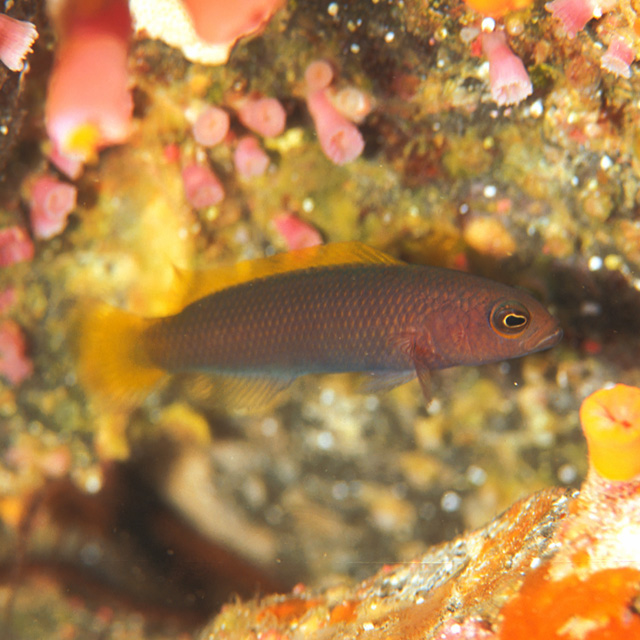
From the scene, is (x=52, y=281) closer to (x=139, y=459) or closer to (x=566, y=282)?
(x=139, y=459)

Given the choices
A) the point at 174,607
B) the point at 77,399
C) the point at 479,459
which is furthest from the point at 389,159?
the point at 174,607

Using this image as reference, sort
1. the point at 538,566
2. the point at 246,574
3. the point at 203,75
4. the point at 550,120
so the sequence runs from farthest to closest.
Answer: the point at 246,574
the point at 203,75
the point at 550,120
the point at 538,566

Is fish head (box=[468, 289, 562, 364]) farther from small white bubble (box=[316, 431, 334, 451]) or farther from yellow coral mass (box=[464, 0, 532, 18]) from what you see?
small white bubble (box=[316, 431, 334, 451])

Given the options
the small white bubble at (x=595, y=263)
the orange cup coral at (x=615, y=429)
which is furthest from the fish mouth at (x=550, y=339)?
the small white bubble at (x=595, y=263)

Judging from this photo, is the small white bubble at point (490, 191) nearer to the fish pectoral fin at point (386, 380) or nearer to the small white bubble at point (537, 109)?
the small white bubble at point (537, 109)

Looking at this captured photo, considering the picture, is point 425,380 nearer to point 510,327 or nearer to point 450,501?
point 510,327

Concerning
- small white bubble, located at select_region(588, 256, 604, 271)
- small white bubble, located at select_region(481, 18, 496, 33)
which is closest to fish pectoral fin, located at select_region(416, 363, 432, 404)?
small white bubble, located at select_region(588, 256, 604, 271)

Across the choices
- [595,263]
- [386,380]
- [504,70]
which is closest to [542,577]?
[386,380]

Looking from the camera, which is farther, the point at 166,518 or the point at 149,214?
the point at 166,518
